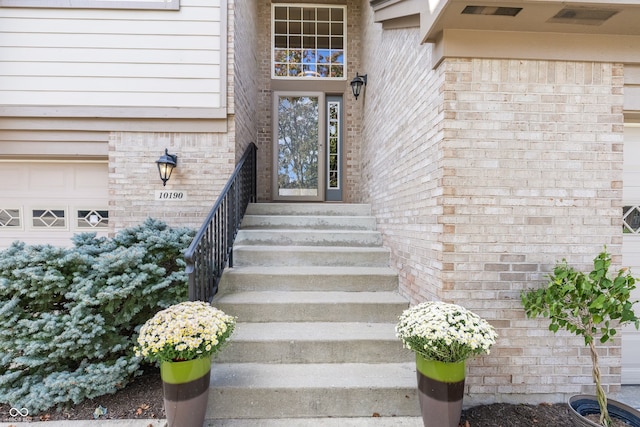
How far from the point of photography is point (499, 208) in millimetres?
2158

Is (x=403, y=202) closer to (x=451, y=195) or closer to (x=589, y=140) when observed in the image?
(x=451, y=195)

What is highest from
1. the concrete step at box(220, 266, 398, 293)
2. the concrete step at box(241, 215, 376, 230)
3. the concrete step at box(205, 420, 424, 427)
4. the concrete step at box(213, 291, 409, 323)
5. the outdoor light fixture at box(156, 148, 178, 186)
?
the outdoor light fixture at box(156, 148, 178, 186)

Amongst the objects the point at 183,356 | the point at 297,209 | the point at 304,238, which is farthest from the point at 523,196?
the point at 297,209

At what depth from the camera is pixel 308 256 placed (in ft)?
10.4

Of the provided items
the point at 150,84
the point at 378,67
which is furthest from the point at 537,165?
the point at 150,84

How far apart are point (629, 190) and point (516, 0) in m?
2.02

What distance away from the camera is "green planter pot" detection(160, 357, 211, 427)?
1.82 m

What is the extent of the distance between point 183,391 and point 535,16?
3063 mm

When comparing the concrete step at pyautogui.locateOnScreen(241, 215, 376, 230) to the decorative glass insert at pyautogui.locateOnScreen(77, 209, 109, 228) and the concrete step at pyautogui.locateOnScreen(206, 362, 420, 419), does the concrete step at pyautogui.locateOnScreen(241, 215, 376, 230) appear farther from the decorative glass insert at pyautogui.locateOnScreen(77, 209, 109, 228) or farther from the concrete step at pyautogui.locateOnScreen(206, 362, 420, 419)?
the concrete step at pyautogui.locateOnScreen(206, 362, 420, 419)

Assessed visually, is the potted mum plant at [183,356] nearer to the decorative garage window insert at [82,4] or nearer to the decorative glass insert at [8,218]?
the decorative glass insert at [8,218]

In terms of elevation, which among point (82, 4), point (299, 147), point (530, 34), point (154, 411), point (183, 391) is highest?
point (82, 4)

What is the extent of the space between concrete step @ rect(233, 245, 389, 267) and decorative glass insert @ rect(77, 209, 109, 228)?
6.13 feet

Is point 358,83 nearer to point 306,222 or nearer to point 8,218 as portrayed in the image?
point 306,222
